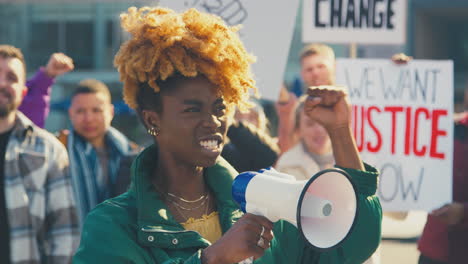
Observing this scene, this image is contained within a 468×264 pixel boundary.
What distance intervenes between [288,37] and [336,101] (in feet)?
6.76

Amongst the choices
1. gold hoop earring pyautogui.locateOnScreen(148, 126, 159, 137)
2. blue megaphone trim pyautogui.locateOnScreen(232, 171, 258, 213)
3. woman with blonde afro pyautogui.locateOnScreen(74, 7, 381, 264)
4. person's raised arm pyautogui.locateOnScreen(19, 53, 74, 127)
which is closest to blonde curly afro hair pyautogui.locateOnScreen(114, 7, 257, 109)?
woman with blonde afro pyautogui.locateOnScreen(74, 7, 381, 264)

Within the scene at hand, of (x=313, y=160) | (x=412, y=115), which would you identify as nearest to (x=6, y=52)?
(x=313, y=160)

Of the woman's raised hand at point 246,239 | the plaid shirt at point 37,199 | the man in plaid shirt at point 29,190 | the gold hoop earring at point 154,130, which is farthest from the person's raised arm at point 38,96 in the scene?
the woman's raised hand at point 246,239

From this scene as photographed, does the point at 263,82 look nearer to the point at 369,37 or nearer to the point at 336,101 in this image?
the point at 369,37

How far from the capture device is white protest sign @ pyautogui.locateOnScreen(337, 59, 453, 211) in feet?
15.2

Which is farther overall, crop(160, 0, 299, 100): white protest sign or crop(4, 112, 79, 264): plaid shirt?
crop(160, 0, 299, 100): white protest sign

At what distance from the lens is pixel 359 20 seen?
4.86 meters

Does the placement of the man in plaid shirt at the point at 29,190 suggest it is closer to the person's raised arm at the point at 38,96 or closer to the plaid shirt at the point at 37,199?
the plaid shirt at the point at 37,199

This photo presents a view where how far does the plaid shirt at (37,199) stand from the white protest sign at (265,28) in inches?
44.2

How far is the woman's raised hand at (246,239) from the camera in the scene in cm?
208

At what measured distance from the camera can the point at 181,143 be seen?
8.28 ft

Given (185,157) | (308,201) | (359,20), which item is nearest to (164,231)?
(185,157)

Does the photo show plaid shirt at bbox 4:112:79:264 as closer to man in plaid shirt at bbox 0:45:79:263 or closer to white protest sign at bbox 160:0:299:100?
man in plaid shirt at bbox 0:45:79:263

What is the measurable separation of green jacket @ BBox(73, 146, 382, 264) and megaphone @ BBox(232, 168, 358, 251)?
0.23 metres
